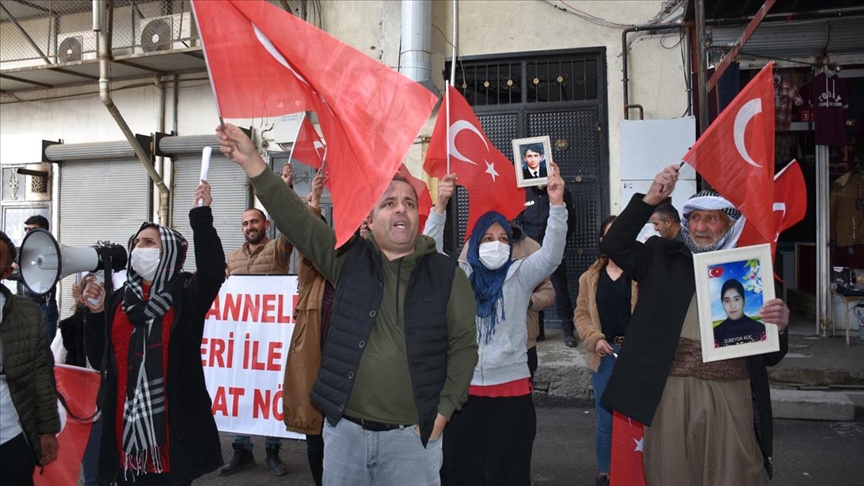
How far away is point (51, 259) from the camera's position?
3.31 m

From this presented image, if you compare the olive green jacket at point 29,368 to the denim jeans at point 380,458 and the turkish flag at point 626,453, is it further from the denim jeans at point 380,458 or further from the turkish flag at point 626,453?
the turkish flag at point 626,453

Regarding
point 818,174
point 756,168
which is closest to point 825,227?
point 818,174

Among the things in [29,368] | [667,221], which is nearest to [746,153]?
[667,221]

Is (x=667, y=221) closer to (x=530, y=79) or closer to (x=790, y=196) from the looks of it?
(x=790, y=196)

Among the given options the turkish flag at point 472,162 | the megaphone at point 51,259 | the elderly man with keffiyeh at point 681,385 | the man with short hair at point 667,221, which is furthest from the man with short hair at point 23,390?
the man with short hair at point 667,221

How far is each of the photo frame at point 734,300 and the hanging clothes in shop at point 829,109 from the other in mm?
6505

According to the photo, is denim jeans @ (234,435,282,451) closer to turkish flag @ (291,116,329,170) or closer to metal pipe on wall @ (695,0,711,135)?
turkish flag @ (291,116,329,170)

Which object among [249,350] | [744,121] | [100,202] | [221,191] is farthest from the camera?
[100,202]

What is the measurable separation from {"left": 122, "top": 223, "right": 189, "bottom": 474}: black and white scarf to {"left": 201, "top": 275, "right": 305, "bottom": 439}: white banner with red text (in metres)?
2.16

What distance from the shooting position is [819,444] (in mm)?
5898

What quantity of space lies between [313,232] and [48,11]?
12.5m

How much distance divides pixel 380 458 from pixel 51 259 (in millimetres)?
1902

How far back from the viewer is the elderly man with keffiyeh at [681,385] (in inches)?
131

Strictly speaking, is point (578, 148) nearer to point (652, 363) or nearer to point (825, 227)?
point (825, 227)
